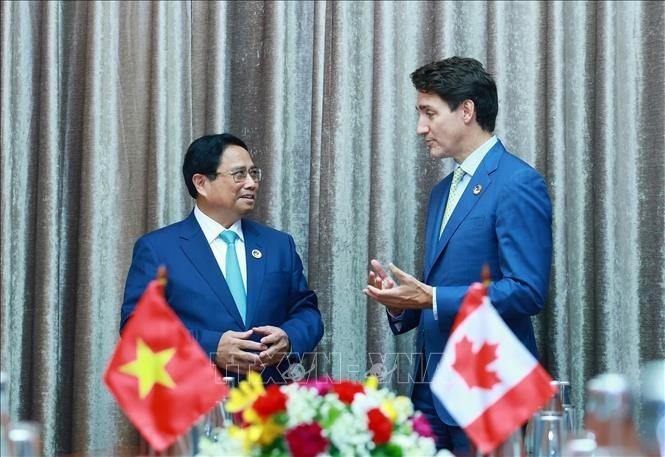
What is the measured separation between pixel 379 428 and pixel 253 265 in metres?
1.53

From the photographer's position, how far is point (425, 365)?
286 centimetres

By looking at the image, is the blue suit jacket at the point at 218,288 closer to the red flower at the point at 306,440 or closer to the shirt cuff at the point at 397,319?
the shirt cuff at the point at 397,319

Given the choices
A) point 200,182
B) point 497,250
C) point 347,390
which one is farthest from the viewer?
point 200,182

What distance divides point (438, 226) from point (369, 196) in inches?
21.4

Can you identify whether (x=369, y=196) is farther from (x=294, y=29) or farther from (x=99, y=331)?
(x=99, y=331)

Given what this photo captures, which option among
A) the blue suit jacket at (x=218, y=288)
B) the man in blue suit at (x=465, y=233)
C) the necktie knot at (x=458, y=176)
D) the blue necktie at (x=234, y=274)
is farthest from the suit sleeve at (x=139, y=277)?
the necktie knot at (x=458, y=176)

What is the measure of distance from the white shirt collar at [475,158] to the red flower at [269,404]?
1.41 meters

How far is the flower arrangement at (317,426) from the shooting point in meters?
1.58

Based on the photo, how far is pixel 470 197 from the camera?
9.11ft

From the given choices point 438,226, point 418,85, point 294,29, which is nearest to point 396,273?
point 438,226

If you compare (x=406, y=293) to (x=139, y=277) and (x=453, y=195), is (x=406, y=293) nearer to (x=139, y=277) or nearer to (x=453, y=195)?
(x=453, y=195)

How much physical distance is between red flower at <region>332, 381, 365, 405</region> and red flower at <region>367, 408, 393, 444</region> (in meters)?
0.05

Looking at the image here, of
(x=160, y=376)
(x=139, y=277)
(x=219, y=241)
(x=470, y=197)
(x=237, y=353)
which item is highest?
(x=470, y=197)

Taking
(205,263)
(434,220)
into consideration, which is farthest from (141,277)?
(434,220)
